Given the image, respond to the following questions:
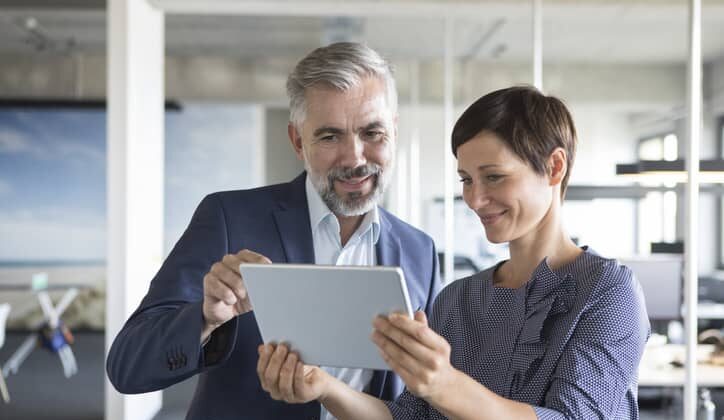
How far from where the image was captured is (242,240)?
1914 mm

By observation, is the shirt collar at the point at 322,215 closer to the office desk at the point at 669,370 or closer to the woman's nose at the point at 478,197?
the woman's nose at the point at 478,197

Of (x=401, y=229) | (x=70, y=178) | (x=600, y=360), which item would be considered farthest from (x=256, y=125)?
(x=600, y=360)

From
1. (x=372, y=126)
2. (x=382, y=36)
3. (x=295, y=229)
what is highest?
(x=382, y=36)

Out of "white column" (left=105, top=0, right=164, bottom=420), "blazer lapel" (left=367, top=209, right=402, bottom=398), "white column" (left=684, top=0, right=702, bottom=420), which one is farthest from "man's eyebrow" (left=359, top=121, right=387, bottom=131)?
"white column" (left=105, top=0, right=164, bottom=420)

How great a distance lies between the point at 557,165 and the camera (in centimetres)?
152

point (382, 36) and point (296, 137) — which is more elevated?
point (382, 36)

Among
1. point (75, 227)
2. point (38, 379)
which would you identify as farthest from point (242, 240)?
point (75, 227)

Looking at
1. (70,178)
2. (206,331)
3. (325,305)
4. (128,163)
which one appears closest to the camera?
(325,305)

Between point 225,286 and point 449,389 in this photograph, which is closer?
point 449,389

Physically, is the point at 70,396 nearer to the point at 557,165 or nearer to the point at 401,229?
the point at 401,229

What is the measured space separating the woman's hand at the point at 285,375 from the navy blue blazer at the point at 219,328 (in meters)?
0.26

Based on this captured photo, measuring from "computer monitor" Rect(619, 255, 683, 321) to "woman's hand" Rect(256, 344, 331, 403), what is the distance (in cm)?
485

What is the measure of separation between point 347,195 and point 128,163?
352 cm

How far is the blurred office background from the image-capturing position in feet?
28.7
